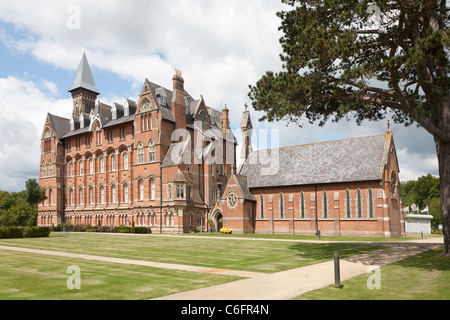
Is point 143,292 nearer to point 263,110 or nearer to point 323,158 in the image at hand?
point 263,110

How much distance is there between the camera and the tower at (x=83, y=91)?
262ft

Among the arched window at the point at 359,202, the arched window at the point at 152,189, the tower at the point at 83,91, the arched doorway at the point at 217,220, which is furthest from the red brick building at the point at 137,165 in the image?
the arched window at the point at 359,202

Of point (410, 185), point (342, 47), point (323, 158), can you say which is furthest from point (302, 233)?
point (410, 185)

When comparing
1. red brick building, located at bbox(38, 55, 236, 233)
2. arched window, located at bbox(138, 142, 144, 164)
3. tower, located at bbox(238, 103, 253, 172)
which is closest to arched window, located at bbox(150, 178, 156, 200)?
red brick building, located at bbox(38, 55, 236, 233)

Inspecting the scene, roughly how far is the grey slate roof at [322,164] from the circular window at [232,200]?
3208 mm

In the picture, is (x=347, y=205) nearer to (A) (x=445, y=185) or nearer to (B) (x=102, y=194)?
(A) (x=445, y=185)

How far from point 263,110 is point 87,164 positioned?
53.3 metres

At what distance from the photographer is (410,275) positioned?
1366 cm

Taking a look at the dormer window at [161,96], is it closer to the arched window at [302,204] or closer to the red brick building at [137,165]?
the red brick building at [137,165]

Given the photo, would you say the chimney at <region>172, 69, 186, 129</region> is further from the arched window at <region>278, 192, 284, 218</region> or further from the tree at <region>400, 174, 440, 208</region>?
the tree at <region>400, 174, 440, 208</region>

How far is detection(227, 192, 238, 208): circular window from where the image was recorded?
48969 mm

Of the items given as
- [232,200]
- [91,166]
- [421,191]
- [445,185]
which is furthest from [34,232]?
[421,191]

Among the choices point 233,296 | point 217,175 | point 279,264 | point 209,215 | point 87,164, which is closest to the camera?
point 233,296

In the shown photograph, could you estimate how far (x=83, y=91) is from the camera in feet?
264
